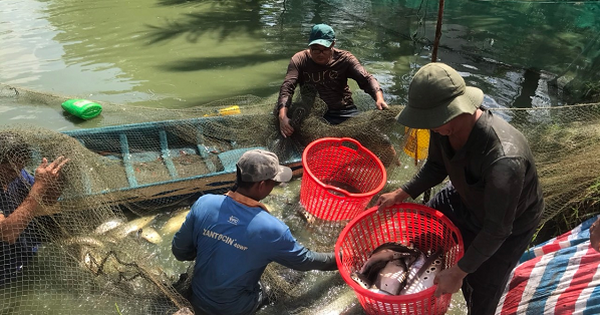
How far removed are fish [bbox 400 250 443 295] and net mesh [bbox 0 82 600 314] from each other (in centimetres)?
65

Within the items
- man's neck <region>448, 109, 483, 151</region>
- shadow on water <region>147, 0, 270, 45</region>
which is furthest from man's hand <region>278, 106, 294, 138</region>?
shadow on water <region>147, 0, 270, 45</region>

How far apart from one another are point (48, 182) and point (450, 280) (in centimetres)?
288

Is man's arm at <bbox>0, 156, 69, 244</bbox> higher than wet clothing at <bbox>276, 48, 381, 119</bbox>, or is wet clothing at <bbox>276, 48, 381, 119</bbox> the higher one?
wet clothing at <bbox>276, 48, 381, 119</bbox>

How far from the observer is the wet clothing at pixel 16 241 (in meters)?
2.92

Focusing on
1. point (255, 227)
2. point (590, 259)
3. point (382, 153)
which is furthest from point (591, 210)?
point (255, 227)

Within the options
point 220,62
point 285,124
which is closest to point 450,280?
point 285,124

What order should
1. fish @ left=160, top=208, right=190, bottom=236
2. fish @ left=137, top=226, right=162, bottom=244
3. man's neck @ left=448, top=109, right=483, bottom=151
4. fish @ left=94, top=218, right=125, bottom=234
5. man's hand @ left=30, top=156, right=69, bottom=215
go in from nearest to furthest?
man's neck @ left=448, top=109, right=483, bottom=151
man's hand @ left=30, top=156, right=69, bottom=215
fish @ left=94, top=218, right=125, bottom=234
fish @ left=137, top=226, right=162, bottom=244
fish @ left=160, top=208, right=190, bottom=236

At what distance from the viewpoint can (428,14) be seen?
9.12 m

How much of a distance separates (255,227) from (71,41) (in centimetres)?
850

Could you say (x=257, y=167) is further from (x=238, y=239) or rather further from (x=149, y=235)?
(x=149, y=235)

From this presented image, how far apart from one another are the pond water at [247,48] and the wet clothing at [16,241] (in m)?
2.46

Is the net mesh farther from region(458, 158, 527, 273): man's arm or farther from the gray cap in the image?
region(458, 158, 527, 273): man's arm

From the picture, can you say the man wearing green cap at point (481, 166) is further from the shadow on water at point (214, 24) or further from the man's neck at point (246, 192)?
the shadow on water at point (214, 24)

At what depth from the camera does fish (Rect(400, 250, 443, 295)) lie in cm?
272
